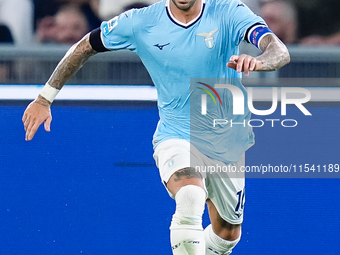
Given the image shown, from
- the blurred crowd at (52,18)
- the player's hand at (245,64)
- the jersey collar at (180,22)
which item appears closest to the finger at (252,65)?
the player's hand at (245,64)

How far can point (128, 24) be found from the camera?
321 cm

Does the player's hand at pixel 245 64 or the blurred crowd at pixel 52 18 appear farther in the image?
the blurred crowd at pixel 52 18

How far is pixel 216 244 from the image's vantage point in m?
3.64

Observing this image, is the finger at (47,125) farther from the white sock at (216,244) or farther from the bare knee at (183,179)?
the white sock at (216,244)

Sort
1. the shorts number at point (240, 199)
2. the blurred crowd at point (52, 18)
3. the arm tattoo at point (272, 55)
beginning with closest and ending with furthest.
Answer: the arm tattoo at point (272, 55), the shorts number at point (240, 199), the blurred crowd at point (52, 18)

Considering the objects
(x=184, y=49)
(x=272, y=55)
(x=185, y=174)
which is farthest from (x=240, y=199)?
(x=272, y=55)

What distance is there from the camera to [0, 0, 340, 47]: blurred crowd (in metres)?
3.79

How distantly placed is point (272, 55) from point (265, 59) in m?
0.06

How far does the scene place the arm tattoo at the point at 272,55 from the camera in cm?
262

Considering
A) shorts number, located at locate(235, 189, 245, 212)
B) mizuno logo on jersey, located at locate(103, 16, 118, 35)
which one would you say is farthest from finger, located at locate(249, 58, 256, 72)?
shorts number, located at locate(235, 189, 245, 212)

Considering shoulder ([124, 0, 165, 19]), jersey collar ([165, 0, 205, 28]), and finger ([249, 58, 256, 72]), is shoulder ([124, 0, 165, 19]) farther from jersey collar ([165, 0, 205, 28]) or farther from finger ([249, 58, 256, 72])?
finger ([249, 58, 256, 72])

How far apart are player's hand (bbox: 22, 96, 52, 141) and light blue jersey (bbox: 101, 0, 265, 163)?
0.49 meters

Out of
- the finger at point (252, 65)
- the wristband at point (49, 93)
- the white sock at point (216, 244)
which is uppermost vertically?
the finger at point (252, 65)

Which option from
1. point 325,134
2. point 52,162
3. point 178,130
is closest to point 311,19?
point 325,134
